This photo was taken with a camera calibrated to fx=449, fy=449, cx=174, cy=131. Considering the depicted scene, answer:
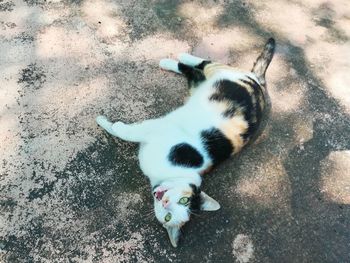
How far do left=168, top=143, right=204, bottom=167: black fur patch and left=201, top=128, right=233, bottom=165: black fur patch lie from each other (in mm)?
85

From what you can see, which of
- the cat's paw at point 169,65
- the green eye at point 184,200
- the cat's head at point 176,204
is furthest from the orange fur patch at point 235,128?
the cat's paw at point 169,65

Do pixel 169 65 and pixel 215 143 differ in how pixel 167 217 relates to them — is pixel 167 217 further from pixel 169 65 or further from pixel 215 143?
pixel 169 65

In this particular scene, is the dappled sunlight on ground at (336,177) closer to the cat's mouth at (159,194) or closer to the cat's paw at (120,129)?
the cat's mouth at (159,194)

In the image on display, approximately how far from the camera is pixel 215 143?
3.04 m

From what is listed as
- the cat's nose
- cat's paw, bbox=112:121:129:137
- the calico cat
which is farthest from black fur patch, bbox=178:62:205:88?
the cat's nose

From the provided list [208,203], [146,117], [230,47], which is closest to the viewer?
[208,203]

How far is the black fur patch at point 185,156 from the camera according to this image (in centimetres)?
299

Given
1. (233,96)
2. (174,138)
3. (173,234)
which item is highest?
(233,96)

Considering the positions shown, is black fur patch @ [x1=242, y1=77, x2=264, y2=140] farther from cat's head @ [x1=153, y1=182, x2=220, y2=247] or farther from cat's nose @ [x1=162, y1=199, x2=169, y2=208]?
cat's nose @ [x1=162, y1=199, x2=169, y2=208]

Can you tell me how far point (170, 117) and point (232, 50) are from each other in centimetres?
111

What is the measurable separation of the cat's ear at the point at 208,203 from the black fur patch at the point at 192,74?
1.09 metres

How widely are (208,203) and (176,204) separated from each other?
0.25m

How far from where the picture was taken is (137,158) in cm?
328

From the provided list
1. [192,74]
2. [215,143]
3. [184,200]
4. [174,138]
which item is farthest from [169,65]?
[184,200]
